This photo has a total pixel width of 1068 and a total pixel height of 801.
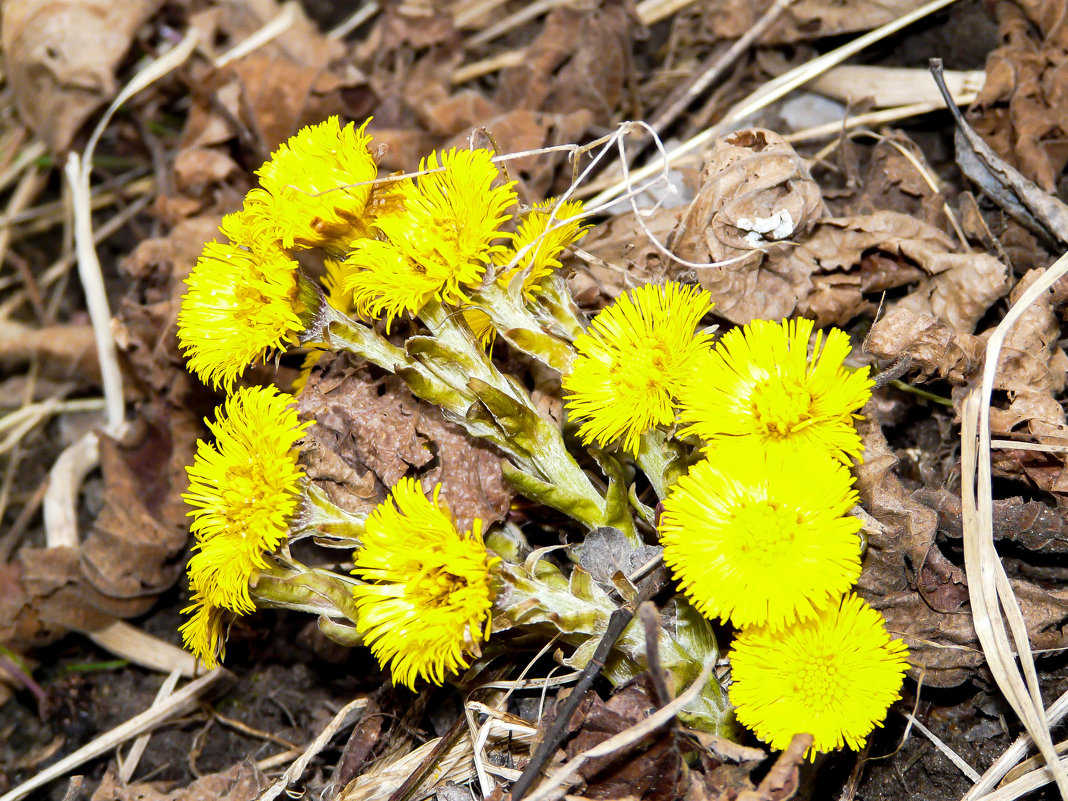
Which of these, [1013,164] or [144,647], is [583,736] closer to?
[144,647]

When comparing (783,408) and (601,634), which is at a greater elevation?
(783,408)

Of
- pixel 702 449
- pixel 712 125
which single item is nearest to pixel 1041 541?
pixel 702 449

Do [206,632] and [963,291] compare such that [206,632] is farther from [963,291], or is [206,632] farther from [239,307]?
[963,291]

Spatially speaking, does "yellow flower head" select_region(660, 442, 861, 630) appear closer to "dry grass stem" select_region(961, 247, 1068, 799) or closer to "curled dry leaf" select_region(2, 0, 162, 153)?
"dry grass stem" select_region(961, 247, 1068, 799)

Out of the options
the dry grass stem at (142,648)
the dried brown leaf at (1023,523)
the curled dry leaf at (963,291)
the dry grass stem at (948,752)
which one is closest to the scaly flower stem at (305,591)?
the dry grass stem at (142,648)

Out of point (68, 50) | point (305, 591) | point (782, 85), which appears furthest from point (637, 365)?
point (68, 50)

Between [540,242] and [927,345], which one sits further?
[927,345]

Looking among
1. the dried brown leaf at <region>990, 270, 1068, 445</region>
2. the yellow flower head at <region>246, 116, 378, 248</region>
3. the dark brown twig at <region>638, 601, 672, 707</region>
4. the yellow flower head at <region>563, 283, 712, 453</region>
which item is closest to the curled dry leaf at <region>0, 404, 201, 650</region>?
the yellow flower head at <region>246, 116, 378, 248</region>
